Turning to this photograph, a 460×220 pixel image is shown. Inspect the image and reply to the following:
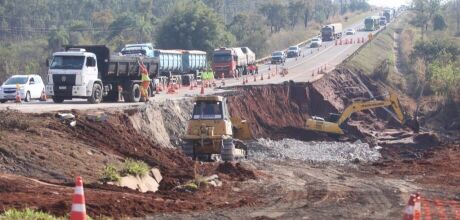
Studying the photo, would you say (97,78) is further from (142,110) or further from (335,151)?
(335,151)

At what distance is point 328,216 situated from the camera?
1769 cm

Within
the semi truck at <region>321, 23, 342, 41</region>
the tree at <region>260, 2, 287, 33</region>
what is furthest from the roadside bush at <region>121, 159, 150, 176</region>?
the tree at <region>260, 2, 287, 33</region>

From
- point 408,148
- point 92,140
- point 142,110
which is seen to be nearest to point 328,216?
point 92,140

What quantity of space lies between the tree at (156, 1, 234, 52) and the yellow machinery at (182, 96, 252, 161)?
6515 cm

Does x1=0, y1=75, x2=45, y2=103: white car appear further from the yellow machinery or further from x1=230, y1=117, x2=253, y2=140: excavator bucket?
Result: the yellow machinery

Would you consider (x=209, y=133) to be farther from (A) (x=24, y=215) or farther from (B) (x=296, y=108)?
(B) (x=296, y=108)

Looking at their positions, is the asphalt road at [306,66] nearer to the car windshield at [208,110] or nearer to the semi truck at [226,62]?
the semi truck at [226,62]

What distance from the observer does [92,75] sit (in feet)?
124

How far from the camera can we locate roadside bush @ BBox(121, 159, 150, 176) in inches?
887

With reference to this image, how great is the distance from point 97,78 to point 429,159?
1567cm

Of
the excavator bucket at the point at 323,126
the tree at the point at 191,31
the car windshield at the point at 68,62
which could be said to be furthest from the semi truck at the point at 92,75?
the tree at the point at 191,31

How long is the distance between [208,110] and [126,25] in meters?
92.1

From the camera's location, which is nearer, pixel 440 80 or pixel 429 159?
pixel 429 159

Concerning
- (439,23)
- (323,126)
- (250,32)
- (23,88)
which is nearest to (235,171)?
(23,88)
